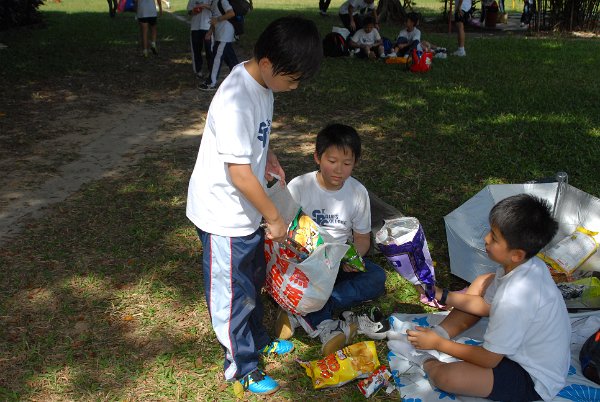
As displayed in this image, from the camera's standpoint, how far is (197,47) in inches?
350

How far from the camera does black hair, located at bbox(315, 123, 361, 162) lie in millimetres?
3285

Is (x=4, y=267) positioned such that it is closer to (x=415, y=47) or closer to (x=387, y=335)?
(x=387, y=335)

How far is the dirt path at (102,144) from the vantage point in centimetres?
478

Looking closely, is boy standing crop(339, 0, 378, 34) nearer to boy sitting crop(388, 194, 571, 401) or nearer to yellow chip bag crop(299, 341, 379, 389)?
yellow chip bag crop(299, 341, 379, 389)

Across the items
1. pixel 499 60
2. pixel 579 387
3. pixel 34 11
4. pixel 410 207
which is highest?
pixel 34 11

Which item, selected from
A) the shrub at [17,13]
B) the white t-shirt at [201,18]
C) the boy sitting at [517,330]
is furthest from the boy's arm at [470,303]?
the shrub at [17,13]

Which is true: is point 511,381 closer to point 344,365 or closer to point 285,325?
point 344,365

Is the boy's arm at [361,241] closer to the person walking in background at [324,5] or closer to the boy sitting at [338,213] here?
the boy sitting at [338,213]

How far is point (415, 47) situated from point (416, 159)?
15.7ft

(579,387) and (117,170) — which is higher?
(117,170)

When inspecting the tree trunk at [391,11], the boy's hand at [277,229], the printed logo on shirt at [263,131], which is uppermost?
the tree trunk at [391,11]

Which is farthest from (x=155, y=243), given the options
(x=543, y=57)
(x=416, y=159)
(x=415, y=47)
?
(x=543, y=57)

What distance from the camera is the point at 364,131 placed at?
21.5ft

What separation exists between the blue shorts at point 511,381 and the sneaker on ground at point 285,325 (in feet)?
3.52
